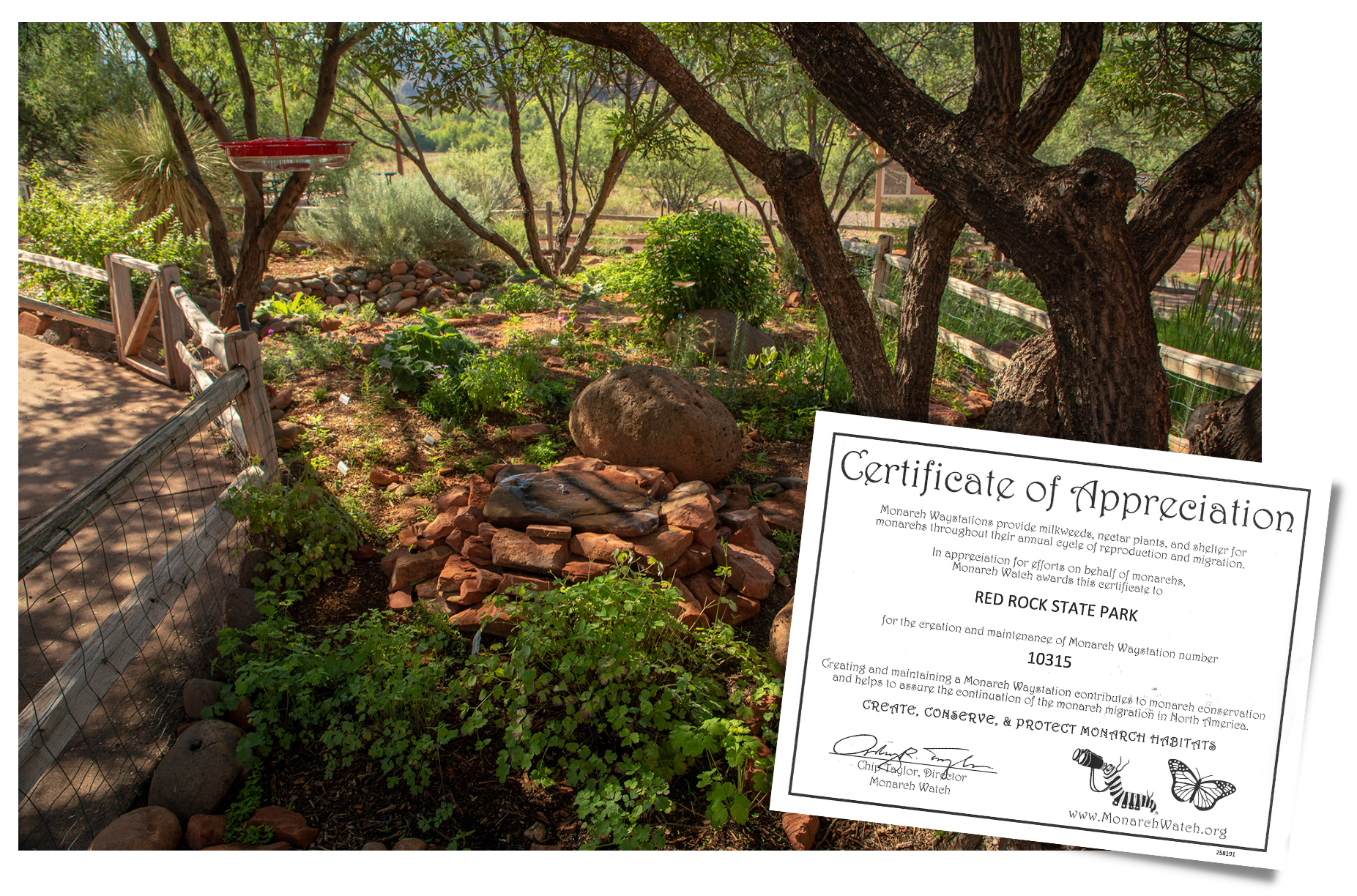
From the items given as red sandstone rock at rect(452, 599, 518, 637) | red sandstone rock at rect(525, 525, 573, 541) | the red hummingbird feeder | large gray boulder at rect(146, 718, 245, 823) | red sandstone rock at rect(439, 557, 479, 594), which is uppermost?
the red hummingbird feeder

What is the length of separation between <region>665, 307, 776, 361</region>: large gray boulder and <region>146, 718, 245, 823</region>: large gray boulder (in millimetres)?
5084

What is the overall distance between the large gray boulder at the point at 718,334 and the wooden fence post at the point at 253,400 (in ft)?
12.5

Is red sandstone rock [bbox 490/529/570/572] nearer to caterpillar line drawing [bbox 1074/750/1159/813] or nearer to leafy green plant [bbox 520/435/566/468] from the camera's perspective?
leafy green plant [bbox 520/435/566/468]

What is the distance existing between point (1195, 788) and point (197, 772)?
2.75 meters

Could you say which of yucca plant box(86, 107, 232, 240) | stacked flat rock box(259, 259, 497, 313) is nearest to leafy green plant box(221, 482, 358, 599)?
stacked flat rock box(259, 259, 497, 313)

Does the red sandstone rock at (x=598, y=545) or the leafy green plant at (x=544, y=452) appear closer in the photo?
the red sandstone rock at (x=598, y=545)

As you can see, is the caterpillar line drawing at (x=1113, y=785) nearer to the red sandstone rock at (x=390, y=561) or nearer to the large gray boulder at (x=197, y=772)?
the large gray boulder at (x=197, y=772)

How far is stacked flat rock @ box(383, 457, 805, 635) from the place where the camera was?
10.9ft

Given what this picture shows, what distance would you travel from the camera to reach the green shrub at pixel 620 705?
2.41 meters

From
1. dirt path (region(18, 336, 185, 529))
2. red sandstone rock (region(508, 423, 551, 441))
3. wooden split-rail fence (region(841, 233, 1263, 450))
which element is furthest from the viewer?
red sandstone rock (region(508, 423, 551, 441))

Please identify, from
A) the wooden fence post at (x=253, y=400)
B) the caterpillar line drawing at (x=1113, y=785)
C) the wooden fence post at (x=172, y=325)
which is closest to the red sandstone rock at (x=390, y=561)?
the wooden fence post at (x=253, y=400)

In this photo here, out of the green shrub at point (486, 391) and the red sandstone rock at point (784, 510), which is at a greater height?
the green shrub at point (486, 391)
